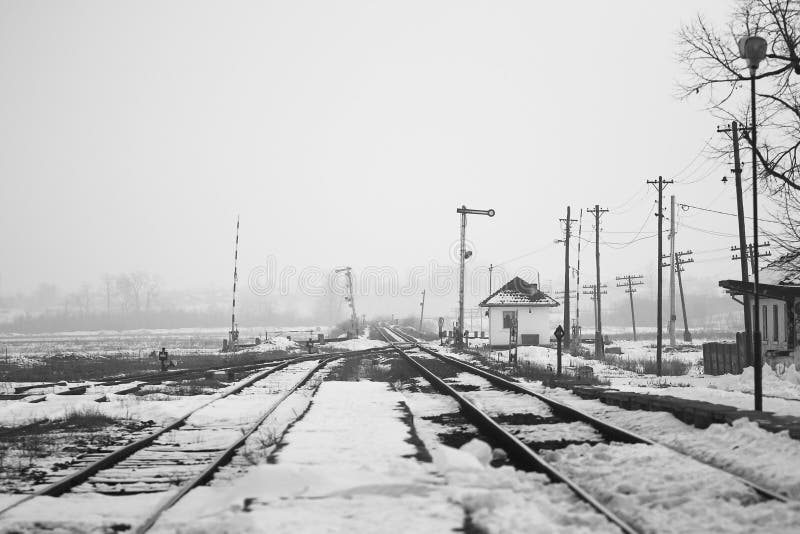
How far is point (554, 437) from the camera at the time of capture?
817 cm

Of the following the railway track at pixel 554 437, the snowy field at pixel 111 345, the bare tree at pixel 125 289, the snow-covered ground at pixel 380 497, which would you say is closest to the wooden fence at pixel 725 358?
the railway track at pixel 554 437

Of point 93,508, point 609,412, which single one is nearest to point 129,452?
point 93,508

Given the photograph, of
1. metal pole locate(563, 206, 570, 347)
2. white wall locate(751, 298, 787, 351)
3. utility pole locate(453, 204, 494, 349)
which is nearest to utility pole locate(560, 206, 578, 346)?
metal pole locate(563, 206, 570, 347)

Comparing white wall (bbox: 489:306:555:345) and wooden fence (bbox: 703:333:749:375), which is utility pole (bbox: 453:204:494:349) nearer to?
white wall (bbox: 489:306:555:345)

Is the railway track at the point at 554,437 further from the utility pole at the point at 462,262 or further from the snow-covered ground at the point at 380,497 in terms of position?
the utility pole at the point at 462,262

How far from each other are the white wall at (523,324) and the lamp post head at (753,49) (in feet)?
118

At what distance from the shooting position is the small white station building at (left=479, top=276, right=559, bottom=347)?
45.3m

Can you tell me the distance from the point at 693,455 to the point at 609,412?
3.46 metres

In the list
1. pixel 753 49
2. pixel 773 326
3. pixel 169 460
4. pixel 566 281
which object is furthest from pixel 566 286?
pixel 169 460

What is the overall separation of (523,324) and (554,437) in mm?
38522

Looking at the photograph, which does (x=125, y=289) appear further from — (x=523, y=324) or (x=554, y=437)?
(x=554, y=437)

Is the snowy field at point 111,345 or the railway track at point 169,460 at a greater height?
the railway track at point 169,460

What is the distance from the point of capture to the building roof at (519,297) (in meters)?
46.0

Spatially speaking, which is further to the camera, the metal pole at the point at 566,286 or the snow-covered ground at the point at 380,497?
the metal pole at the point at 566,286
